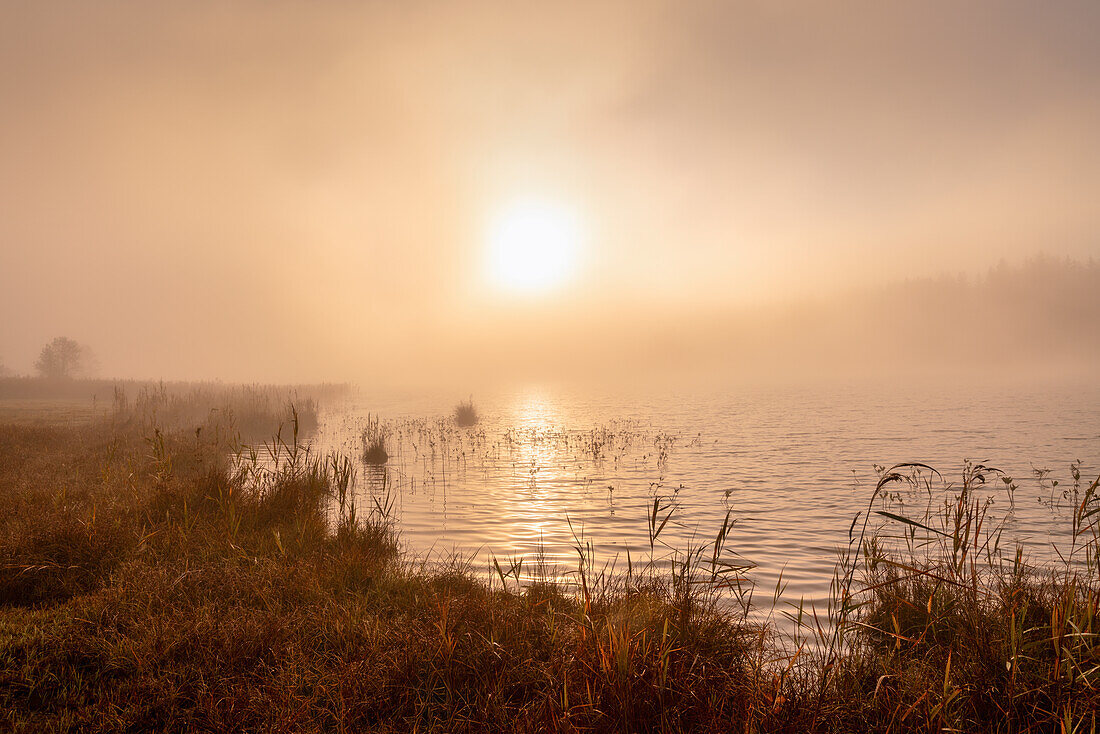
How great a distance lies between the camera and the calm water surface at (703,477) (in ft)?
33.0

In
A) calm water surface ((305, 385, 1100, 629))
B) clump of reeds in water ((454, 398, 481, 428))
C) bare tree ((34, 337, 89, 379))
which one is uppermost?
bare tree ((34, 337, 89, 379))

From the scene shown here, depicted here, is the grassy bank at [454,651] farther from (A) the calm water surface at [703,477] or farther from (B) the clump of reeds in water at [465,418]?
(B) the clump of reeds in water at [465,418]

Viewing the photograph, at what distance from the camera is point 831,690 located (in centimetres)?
356

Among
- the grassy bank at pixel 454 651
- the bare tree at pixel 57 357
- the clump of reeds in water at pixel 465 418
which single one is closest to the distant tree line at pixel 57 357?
the bare tree at pixel 57 357

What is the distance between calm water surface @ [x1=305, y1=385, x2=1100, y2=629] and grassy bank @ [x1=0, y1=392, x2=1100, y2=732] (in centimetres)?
268

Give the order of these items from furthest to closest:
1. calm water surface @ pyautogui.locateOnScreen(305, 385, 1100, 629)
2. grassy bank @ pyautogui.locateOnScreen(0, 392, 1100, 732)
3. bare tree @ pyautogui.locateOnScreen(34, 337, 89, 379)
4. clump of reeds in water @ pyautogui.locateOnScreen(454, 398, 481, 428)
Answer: bare tree @ pyautogui.locateOnScreen(34, 337, 89, 379)
clump of reeds in water @ pyautogui.locateOnScreen(454, 398, 481, 428)
calm water surface @ pyautogui.locateOnScreen(305, 385, 1100, 629)
grassy bank @ pyautogui.locateOnScreen(0, 392, 1100, 732)

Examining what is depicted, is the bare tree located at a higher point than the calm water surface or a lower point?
higher

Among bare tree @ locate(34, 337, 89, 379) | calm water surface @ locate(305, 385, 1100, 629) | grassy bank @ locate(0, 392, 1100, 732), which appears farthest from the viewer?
bare tree @ locate(34, 337, 89, 379)

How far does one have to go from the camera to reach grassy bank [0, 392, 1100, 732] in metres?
3.21

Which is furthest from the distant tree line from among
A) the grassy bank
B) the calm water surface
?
the grassy bank

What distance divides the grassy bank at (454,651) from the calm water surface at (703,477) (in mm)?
2683

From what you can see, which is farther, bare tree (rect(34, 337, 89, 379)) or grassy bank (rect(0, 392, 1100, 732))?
bare tree (rect(34, 337, 89, 379))

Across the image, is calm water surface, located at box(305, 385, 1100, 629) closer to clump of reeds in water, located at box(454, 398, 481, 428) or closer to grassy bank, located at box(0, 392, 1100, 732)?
clump of reeds in water, located at box(454, 398, 481, 428)

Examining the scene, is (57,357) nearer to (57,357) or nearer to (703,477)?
(57,357)
